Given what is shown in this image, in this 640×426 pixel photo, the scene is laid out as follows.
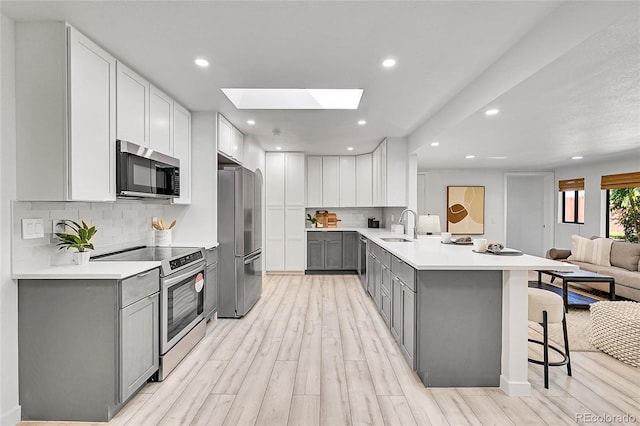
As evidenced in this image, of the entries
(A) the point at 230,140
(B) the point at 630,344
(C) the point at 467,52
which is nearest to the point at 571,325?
(B) the point at 630,344

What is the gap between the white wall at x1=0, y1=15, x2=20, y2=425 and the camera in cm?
195

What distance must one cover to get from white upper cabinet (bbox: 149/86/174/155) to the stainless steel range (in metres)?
1.00

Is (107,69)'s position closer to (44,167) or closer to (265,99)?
(44,167)

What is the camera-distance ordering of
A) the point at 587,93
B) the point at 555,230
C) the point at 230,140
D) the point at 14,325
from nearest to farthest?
1. the point at 14,325
2. the point at 587,93
3. the point at 230,140
4. the point at 555,230

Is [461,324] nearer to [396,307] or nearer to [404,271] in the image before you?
[404,271]

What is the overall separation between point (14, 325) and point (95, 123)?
135cm

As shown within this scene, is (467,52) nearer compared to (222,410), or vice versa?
(222,410)

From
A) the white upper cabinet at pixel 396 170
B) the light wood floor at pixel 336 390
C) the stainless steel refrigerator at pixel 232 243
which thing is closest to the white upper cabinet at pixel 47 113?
A: the light wood floor at pixel 336 390

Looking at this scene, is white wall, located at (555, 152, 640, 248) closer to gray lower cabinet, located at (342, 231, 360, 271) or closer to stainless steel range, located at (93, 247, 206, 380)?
gray lower cabinet, located at (342, 231, 360, 271)

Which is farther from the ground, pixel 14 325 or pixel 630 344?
pixel 14 325

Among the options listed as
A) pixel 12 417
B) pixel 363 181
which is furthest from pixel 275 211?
pixel 12 417

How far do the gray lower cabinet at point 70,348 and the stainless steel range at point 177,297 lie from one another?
1.52 ft

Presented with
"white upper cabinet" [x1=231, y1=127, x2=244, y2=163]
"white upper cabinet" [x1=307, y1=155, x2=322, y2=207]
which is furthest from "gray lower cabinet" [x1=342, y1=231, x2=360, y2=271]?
"white upper cabinet" [x1=231, y1=127, x2=244, y2=163]

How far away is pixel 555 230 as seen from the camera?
7836mm
